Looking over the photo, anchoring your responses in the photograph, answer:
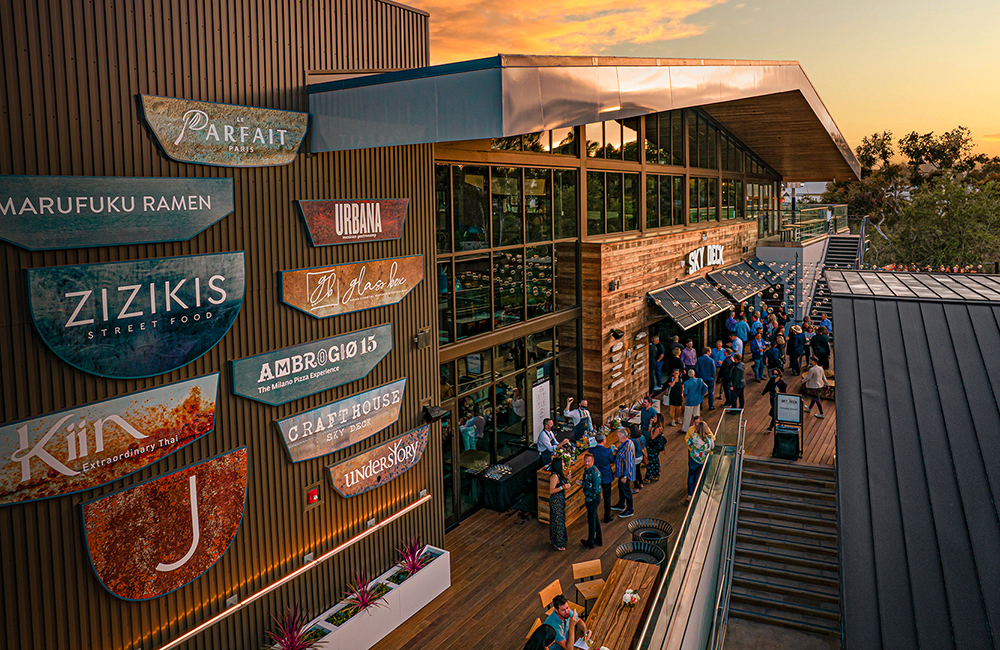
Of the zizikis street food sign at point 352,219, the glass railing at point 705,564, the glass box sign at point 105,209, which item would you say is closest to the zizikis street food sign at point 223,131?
the glass box sign at point 105,209

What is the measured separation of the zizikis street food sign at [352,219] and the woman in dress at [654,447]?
6.74 meters

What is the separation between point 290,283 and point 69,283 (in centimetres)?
233

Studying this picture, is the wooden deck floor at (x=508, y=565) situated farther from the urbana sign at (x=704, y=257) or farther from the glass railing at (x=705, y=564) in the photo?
the urbana sign at (x=704, y=257)

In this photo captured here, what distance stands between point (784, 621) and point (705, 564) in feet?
10.3

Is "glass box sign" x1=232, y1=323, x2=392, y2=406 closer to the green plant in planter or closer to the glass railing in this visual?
the green plant in planter

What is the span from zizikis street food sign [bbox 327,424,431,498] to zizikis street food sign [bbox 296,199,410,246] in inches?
108

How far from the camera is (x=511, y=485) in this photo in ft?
39.3

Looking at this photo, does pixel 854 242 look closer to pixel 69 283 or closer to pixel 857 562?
pixel 857 562

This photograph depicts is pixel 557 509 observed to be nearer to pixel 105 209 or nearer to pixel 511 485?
pixel 511 485

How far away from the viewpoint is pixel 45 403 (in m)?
5.42

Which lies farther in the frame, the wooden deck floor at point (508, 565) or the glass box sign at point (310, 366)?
the wooden deck floor at point (508, 565)

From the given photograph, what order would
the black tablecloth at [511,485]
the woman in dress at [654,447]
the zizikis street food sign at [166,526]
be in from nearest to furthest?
the zizikis street food sign at [166,526] → the black tablecloth at [511,485] → the woman in dress at [654,447]

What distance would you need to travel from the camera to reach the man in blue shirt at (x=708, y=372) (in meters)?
16.5

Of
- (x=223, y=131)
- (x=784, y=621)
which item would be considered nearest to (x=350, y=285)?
(x=223, y=131)
